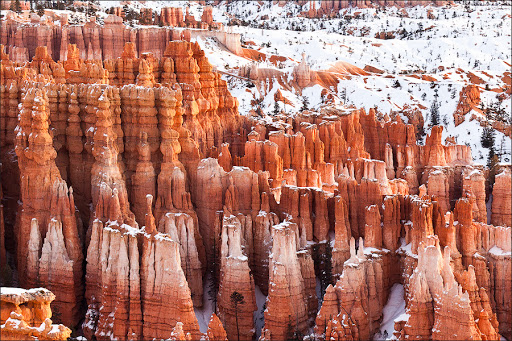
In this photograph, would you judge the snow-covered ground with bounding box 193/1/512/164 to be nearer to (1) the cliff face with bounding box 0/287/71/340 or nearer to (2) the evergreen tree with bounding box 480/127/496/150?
(2) the evergreen tree with bounding box 480/127/496/150

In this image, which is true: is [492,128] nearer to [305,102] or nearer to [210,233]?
[305,102]

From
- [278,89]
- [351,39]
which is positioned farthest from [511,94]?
[351,39]

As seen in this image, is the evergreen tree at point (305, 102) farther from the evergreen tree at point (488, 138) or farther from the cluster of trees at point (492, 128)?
the evergreen tree at point (488, 138)

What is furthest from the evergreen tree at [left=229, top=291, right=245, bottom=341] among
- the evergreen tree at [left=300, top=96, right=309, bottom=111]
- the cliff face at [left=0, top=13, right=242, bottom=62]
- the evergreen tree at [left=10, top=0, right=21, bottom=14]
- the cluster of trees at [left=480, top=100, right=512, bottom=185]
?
the evergreen tree at [left=10, top=0, right=21, bottom=14]

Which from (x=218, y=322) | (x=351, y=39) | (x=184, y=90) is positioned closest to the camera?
(x=218, y=322)

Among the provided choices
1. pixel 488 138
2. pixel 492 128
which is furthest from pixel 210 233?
pixel 492 128

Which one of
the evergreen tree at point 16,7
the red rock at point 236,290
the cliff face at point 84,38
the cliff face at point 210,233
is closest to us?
the cliff face at point 210,233

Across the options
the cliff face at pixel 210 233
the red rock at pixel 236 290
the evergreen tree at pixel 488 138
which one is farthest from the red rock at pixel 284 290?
the evergreen tree at pixel 488 138

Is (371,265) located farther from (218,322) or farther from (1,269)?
(1,269)

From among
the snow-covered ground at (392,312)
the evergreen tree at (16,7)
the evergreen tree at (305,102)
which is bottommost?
the snow-covered ground at (392,312)
